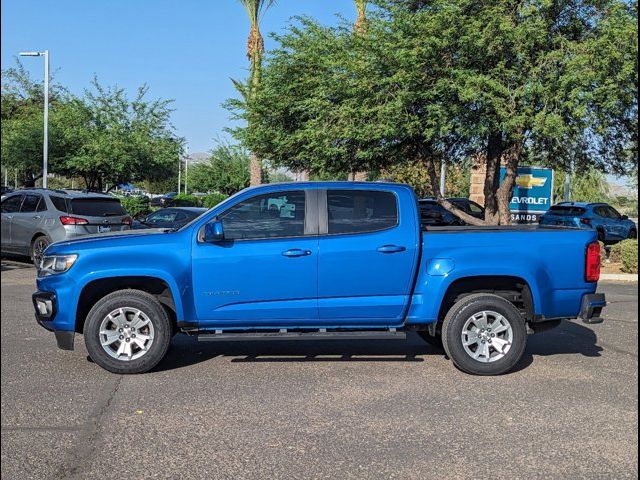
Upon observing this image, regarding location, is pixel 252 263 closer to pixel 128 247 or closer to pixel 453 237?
pixel 128 247

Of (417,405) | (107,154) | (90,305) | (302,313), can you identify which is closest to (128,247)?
(90,305)

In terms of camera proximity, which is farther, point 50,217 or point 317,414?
point 50,217

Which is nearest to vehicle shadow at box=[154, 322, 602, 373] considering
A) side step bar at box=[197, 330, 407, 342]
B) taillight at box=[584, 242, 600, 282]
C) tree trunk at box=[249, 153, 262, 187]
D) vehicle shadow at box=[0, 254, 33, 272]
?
side step bar at box=[197, 330, 407, 342]

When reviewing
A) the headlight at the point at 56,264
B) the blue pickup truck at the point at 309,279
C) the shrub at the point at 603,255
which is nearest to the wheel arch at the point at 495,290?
the blue pickup truck at the point at 309,279

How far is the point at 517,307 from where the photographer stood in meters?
6.48

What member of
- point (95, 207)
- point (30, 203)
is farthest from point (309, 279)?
point (30, 203)

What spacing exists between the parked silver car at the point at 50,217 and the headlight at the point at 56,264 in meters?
7.49

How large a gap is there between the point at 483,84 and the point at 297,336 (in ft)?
36.1

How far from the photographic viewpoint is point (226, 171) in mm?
44500

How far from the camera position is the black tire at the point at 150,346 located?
19.0 feet

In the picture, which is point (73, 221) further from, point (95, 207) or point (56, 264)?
point (56, 264)

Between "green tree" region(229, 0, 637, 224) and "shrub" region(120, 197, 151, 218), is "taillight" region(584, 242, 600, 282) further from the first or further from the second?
"shrub" region(120, 197, 151, 218)

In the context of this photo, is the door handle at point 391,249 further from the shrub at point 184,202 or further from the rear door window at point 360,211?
the shrub at point 184,202

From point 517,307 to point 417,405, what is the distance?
2003 mm
